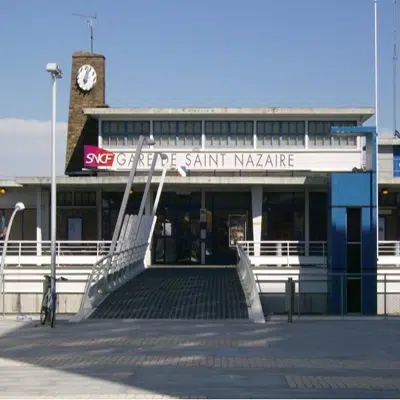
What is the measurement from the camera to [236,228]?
41.2 m

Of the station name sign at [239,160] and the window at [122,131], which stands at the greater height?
the window at [122,131]

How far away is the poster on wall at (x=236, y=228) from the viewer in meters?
Result: 41.1

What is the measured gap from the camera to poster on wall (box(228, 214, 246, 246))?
41.1 metres

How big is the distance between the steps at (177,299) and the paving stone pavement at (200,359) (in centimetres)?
134

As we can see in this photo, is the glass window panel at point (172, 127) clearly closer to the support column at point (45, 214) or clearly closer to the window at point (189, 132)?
the window at point (189, 132)

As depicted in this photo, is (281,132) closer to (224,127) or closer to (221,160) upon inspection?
(224,127)

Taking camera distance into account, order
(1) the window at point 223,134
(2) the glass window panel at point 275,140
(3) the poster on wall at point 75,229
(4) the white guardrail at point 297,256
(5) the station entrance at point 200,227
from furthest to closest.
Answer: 1. (1) the window at point 223,134
2. (2) the glass window panel at point 275,140
3. (3) the poster on wall at point 75,229
4. (5) the station entrance at point 200,227
5. (4) the white guardrail at point 297,256

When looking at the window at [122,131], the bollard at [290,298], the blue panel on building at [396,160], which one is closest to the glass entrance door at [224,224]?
the window at [122,131]

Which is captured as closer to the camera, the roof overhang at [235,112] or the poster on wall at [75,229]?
the poster on wall at [75,229]

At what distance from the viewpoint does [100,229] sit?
1645 inches

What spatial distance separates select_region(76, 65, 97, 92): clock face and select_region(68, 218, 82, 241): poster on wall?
11.0 m

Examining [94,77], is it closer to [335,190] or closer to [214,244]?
[214,244]

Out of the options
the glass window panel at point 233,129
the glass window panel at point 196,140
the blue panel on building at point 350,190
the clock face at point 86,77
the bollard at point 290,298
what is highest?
the clock face at point 86,77

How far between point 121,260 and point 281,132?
19.0 meters
